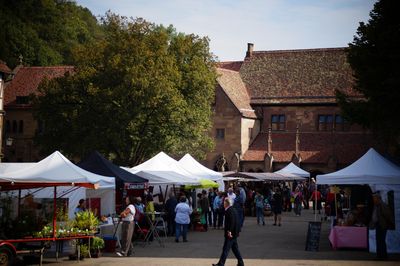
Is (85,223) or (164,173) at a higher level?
(164,173)

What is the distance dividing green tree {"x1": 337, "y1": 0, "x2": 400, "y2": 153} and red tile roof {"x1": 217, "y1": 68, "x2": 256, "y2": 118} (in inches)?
1247

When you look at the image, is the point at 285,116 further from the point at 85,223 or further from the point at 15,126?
the point at 85,223

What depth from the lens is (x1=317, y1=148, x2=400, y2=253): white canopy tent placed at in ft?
80.7

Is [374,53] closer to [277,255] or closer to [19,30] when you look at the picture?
[277,255]

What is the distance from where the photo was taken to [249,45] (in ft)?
246

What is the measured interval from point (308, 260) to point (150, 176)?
35.6 ft

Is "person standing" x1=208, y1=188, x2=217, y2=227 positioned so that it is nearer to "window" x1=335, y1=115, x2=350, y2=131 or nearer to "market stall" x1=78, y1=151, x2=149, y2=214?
"market stall" x1=78, y1=151, x2=149, y2=214

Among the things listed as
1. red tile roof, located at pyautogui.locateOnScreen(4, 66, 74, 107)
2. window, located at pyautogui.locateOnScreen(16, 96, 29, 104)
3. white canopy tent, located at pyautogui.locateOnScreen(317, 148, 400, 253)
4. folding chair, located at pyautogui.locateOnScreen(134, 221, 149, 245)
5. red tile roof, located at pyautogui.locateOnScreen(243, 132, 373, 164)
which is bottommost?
folding chair, located at pyautogui.locateOnScreen(134, 221, 149, 245)

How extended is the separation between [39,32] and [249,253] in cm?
6747

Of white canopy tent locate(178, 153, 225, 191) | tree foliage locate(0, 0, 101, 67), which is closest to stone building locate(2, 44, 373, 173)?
tree foliage locate(0, 0, 101, 67)

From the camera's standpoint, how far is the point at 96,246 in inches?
871

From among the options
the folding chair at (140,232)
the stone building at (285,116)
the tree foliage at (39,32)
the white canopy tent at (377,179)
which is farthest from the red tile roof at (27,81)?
the white canopy tent at (377,179)

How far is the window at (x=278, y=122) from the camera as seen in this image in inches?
2709

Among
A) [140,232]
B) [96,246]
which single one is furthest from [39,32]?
[96,246]
